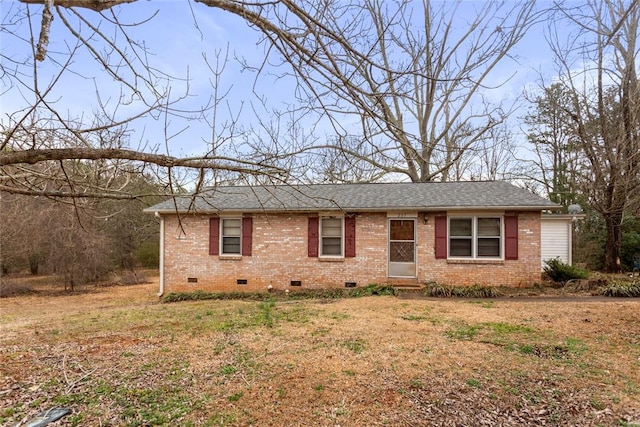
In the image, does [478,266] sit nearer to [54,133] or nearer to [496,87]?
[496,87]

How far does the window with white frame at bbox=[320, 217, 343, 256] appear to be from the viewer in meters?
11.9

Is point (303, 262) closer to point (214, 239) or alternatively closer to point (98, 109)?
point (214, 239)

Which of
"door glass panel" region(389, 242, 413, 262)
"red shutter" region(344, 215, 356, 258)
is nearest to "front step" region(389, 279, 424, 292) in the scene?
"door glass panel" region(389, 242, 413, 262)

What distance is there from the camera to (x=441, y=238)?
11234 mm

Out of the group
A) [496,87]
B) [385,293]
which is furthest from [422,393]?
[385,293]

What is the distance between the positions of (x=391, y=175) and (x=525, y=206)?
1016cm

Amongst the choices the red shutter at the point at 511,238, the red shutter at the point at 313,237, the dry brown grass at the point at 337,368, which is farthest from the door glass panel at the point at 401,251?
the dry brown grass at the point at 337,368

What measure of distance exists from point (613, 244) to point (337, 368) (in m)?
15.0

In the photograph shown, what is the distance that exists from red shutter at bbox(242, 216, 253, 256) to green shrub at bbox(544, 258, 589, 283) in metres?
9.40

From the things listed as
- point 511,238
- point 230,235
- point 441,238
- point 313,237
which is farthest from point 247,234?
point 511,238

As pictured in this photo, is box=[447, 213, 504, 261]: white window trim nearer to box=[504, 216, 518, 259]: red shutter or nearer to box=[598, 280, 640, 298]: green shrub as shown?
box=[504, 216, 518, 259]: red shutter

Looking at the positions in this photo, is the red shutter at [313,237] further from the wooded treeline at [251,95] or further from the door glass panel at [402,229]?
the wooded treeline at [251,95]

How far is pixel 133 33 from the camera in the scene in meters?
3.23

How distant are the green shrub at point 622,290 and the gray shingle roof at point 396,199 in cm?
253
